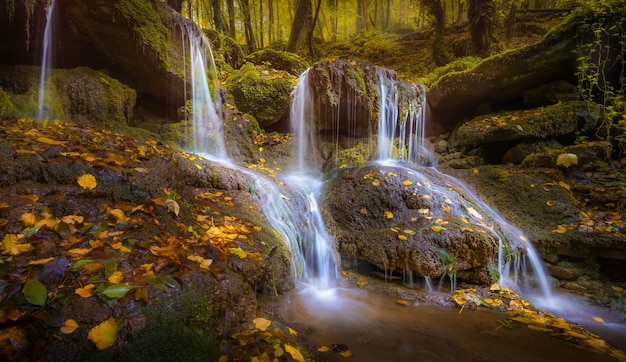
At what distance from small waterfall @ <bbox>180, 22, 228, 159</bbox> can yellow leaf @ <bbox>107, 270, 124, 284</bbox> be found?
17.1 feet

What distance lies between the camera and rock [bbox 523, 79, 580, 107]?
754 cm

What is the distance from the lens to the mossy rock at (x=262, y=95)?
8.65 metres

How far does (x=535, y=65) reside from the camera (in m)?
7.60

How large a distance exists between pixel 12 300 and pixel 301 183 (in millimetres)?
5278

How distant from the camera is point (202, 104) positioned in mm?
7488

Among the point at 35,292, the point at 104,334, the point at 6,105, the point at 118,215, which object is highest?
the point at 6,105

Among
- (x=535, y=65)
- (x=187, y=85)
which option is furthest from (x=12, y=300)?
(x=535, y=65)

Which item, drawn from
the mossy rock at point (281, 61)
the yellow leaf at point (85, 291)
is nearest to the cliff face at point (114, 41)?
the mossy rock at point (281, 61)

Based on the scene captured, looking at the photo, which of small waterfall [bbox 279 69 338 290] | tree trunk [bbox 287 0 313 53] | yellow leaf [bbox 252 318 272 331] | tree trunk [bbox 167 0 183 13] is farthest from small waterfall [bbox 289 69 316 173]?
yellow leaf [bbox 252 318 272 331]

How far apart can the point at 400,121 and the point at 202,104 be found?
5.78 metres

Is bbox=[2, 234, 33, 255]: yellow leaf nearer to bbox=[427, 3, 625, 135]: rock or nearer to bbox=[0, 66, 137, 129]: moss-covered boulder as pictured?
bbox=[0, 66, 137, 129]: moss-covered boulder

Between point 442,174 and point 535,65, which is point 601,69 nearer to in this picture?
point 535,65

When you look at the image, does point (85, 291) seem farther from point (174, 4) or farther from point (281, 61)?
point (174, 4)

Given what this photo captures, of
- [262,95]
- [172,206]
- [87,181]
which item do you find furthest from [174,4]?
[172,206]
